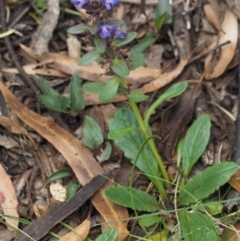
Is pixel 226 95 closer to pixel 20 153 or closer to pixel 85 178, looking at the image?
pixel 85 178

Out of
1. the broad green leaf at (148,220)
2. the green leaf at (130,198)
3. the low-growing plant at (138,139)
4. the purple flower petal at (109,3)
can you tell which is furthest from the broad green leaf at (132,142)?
the purple flower petal at (109,3)

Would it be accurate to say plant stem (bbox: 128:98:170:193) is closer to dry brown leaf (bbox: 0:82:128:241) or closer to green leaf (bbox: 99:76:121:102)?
green leaf (bbox: 99:76:121:102)

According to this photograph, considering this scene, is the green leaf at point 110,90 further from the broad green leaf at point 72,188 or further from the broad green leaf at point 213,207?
the broad green leaf at point 213,207

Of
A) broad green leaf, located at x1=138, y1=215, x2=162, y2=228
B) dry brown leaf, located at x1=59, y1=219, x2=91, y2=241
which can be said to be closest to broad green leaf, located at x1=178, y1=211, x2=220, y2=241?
broad green leaf, located at x1=138, y1=215, x2=162, y2=228

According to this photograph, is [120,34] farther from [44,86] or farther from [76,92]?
[44,86]

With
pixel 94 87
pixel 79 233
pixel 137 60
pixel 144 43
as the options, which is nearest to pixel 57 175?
pixel 79 233
